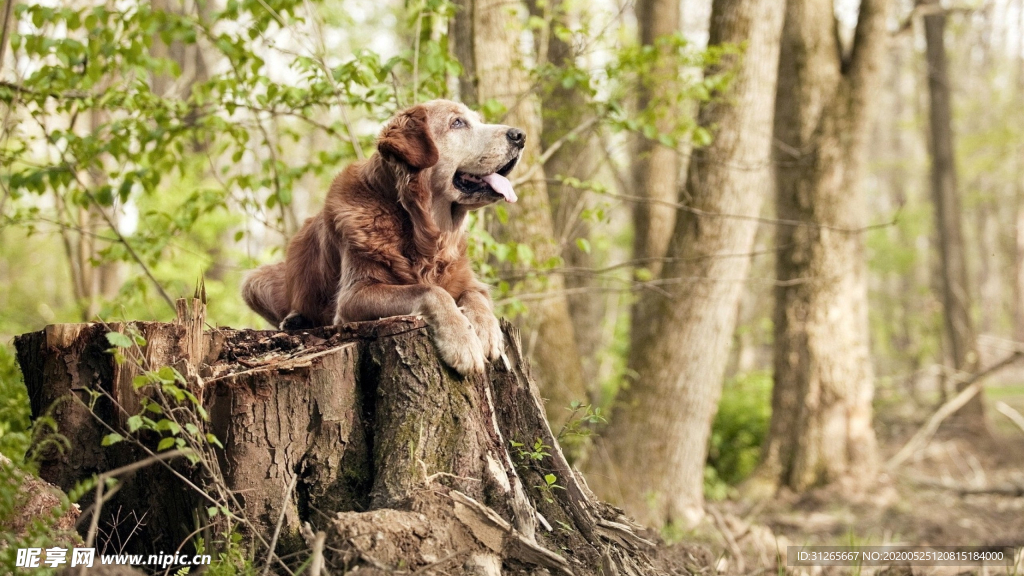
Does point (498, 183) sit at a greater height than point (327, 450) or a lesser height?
greater

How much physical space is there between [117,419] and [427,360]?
4.60ft

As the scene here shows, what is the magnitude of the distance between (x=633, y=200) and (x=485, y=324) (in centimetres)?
357

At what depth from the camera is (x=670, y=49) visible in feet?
22.9

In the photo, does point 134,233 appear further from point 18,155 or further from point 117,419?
point 117,419

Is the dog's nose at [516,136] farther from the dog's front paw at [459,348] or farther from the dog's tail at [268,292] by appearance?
the dog's tail at [268,292]

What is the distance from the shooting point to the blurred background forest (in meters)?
5.89

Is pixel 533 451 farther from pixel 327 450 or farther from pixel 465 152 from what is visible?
pixel 465 152

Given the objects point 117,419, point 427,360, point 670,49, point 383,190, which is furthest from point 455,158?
point 670,49

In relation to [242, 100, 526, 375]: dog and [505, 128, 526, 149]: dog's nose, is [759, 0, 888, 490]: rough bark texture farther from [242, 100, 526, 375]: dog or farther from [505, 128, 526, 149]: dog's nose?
[242, 100, 526, 375]: dog

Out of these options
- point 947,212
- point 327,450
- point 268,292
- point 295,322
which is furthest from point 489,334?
point 947,212

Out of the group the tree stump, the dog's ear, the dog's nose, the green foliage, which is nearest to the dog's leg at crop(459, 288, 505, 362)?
the tree stump

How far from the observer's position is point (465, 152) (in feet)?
16.4

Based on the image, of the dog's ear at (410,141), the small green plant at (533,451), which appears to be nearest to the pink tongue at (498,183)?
the dog's ear at (410,141)

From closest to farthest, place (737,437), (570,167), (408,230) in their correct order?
(408,230) < (570,167) < (737,437)
